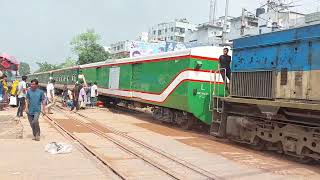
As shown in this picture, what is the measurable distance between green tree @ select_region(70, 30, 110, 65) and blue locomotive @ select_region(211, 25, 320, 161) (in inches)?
2340

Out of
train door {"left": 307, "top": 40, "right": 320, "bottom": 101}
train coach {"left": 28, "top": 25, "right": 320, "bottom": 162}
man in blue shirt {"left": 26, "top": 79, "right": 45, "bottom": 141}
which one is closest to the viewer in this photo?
train door {"left": 307, "top": 40, "right": 320, "bottom": 101}

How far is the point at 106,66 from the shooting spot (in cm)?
2798

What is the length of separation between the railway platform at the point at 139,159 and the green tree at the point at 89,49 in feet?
188

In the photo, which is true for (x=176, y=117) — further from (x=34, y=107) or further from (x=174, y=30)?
(x=174, y=30)

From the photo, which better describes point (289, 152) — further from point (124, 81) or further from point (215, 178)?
point (124, 81)

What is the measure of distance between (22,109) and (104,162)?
10777 mm

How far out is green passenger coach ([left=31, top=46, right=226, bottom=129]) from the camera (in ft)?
51.6

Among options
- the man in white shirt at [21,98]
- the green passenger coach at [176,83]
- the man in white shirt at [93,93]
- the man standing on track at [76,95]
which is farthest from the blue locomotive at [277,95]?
the man in white shirt at [93,93]

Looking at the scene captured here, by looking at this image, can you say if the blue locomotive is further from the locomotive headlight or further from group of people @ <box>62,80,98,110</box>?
group of people @ <box>62,80,98,110</box>

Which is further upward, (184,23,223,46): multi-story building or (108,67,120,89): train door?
(184,23,223,46): multi-story building

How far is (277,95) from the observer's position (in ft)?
36.7

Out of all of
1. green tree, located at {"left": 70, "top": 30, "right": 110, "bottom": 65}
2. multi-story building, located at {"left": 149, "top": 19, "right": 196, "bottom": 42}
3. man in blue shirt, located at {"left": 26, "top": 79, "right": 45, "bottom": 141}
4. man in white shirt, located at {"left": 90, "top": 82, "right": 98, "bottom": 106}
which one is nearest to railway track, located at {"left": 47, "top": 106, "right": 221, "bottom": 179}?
man in blue shirt, located at {"left": 26, "top": 79, "right": 45, "bottom": 141}

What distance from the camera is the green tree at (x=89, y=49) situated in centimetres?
7138

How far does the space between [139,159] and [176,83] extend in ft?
23.3
